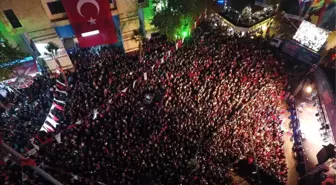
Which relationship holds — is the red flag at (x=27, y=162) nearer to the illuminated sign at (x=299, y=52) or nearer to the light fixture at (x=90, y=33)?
the light fixture at (x=90, y=33)

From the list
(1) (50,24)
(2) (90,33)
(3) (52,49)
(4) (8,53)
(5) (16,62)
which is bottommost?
(5) (16,62)

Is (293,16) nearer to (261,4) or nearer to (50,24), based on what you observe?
(261,4)

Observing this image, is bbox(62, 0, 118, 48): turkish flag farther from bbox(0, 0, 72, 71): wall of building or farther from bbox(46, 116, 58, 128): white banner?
bbox(46, 116, 58, 128): white banner

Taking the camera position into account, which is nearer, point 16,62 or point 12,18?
point 12,18

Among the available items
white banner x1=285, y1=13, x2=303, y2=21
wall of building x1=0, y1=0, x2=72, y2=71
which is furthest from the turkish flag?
white banner x1=285, y1=13, x2=303, y2=21

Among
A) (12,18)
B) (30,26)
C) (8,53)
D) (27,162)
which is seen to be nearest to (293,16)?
(30,26)
